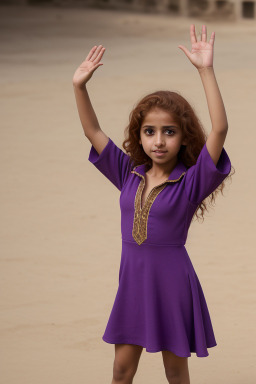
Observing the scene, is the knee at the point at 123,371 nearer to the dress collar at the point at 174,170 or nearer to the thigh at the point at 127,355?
the thigh at the point at 127,355

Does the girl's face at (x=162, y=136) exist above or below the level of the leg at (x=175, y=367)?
above

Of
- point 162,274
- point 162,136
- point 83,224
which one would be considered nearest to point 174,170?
point 162,136

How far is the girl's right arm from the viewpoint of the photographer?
12.0 ft

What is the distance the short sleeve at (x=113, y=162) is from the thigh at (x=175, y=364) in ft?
2.12

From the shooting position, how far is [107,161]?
3.71 m

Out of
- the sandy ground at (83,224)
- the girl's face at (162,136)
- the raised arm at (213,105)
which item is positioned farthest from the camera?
the sandy ground at (83,224)

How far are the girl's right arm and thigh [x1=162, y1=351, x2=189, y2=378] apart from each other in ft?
2.58

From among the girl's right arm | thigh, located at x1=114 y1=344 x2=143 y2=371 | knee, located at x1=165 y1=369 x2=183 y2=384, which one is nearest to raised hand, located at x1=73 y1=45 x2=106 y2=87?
the girl's right arm

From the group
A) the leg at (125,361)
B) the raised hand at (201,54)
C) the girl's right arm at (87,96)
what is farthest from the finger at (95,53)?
the leg at (125,361)

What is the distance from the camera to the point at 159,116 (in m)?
3.57

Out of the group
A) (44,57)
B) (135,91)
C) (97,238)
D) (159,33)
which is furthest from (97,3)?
(97,238)

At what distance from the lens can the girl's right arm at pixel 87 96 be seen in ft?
12.0

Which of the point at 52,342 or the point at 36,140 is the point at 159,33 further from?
the point at 52,342

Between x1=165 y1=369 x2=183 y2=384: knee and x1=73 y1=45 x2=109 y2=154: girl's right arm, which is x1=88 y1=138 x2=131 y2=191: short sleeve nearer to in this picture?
x1=73 y1=45 x2=109 y2=154: girl's right arm
